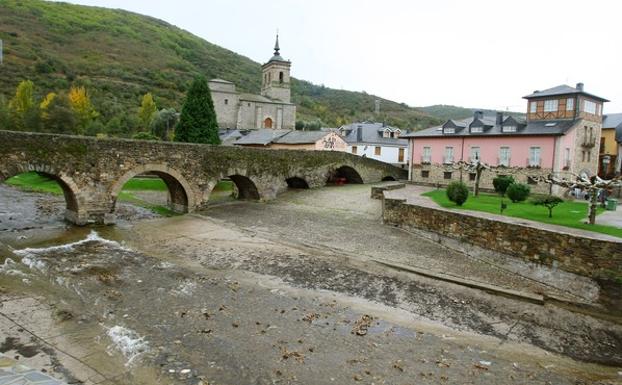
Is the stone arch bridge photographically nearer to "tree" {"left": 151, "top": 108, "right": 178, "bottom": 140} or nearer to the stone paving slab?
the stone paving slab

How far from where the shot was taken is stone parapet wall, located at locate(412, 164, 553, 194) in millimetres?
28191

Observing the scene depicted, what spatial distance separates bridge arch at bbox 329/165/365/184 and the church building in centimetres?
3389

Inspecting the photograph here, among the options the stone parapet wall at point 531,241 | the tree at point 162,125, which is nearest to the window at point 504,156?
the stone parapet wall at point 531,241

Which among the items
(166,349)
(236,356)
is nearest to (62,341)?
(166,349)

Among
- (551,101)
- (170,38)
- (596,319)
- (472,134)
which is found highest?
(170,38)

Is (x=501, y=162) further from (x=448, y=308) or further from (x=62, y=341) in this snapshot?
(x=62, y=341)

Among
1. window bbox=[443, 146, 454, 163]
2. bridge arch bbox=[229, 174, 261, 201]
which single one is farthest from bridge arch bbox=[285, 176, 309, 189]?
window bbox=[443, 146, 454, 163]

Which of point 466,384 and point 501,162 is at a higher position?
point 501,162

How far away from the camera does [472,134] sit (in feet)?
104

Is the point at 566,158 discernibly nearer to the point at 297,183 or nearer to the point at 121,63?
the point at 297,183

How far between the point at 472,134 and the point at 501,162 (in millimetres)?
3113

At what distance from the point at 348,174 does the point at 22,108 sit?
38.9 meters

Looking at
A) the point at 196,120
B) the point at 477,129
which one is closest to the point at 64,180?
the point at 196,120

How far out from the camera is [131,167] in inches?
805
